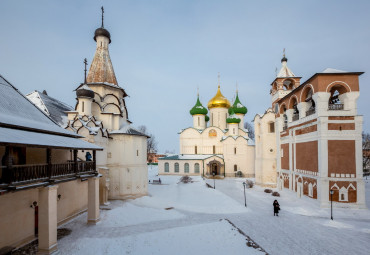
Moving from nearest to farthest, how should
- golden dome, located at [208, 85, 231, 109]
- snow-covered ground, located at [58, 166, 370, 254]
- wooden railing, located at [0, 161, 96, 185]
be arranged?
wooden railing, located at [0, 161, 96, 185] → snow-covered ground, located at [58, 166, 370, 254] → golden dome, located at [208, 85, 231, 109]

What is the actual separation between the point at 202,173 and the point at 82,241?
2624 centimetres

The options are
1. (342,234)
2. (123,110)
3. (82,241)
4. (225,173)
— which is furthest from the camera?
(225,173)

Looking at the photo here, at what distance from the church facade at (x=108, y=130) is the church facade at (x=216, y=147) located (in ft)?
53.6

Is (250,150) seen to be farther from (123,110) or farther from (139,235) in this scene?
(139,235)

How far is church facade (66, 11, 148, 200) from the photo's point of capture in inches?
653

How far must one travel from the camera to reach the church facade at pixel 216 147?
3431 cm

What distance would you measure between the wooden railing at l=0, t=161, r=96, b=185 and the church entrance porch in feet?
82.3

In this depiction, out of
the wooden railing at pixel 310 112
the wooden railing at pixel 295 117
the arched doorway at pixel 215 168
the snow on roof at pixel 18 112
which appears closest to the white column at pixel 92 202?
the snow on roof at pixel 18 112

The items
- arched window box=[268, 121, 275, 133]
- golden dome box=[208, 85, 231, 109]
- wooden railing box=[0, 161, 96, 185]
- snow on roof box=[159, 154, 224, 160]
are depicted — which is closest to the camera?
wooden railing box=[0, 161, 96, 185]

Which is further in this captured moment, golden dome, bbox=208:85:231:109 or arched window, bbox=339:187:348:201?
golden dome, bbox=208:85:231:109

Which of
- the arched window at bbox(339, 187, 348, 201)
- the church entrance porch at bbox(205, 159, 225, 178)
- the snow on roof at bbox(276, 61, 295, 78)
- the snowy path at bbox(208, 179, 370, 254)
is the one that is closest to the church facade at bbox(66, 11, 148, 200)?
the snowy path at bbox(208, 179, 370, 254)

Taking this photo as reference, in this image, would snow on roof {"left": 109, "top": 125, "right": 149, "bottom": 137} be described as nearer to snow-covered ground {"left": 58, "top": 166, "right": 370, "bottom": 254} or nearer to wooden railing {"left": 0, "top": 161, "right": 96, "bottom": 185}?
snow-covered ground {"left": 58, "top": 166, "right": 370, "bottom": 254}

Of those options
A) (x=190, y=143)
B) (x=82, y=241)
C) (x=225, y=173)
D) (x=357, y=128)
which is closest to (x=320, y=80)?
(x=357, y=128)

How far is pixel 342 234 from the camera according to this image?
1110 centimetres
